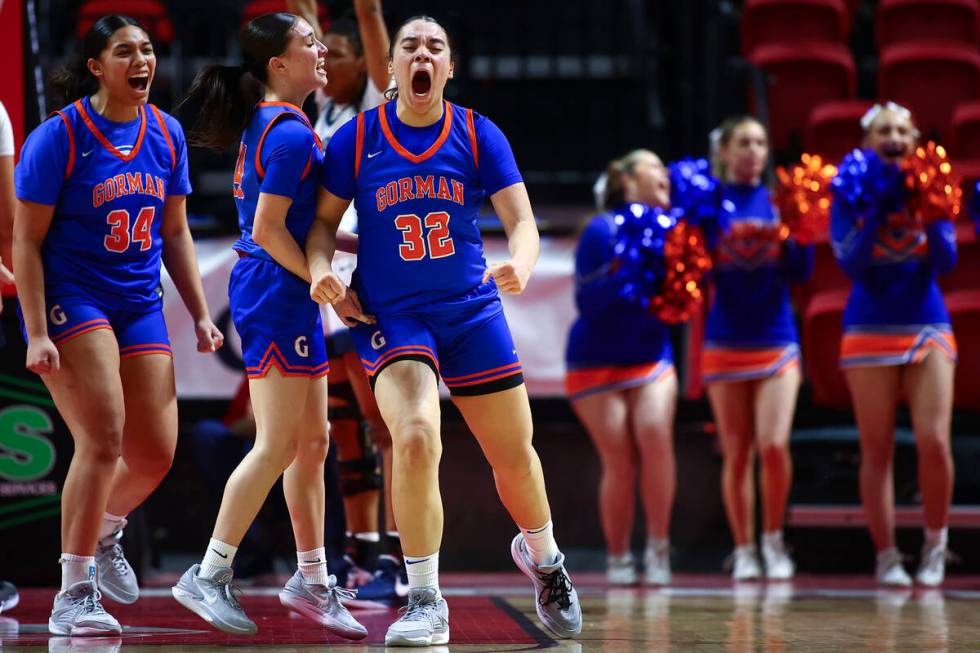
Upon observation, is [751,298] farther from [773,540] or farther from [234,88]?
[234,88]

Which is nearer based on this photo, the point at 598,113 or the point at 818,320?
the point at 818,320

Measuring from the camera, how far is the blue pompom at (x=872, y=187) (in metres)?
5.70

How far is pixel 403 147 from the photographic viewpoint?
3.62 meters

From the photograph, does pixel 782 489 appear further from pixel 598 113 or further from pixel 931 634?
pixel 598 113

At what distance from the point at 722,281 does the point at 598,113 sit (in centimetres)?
270

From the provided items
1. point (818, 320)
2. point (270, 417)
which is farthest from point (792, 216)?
point (270, 417)

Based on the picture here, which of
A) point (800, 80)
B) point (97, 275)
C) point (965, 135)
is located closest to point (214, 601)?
point (97, 275)

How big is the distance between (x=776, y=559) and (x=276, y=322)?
296 cm

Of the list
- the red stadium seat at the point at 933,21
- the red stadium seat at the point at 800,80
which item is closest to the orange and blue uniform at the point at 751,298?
the red stadium seat at the point at 800,80

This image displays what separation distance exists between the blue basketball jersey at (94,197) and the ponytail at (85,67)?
126 millimetres

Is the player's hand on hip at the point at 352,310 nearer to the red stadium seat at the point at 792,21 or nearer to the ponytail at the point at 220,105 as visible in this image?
the ponytail at the point at 220,105

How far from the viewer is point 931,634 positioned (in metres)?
3.90

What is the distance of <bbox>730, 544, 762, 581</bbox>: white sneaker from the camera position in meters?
5.84

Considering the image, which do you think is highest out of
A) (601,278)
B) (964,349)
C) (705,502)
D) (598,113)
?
(598,113)
